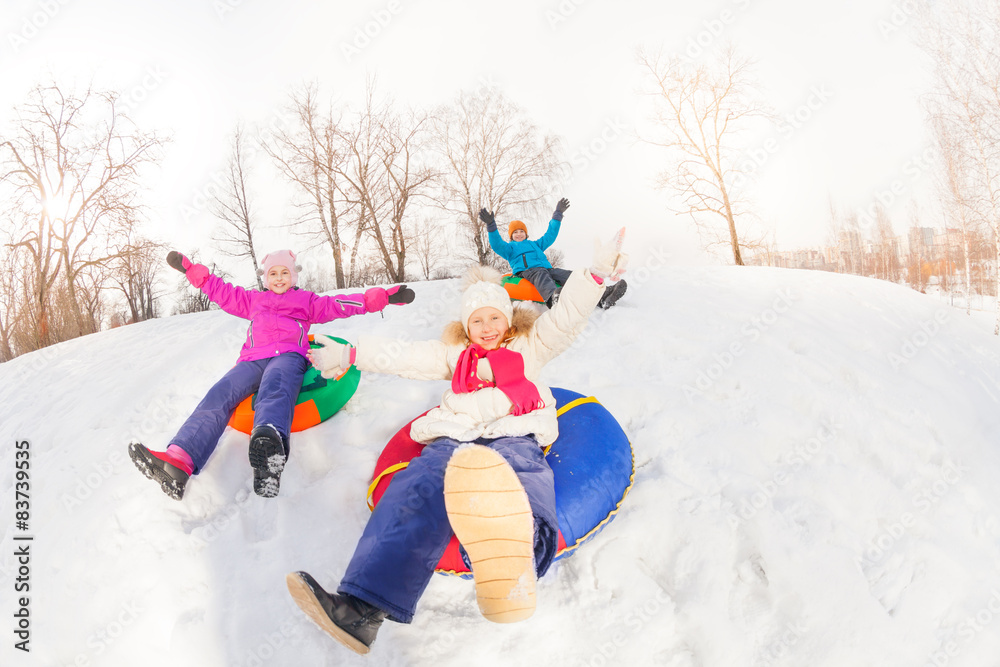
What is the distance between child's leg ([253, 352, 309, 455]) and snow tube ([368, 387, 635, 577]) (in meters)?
0.65

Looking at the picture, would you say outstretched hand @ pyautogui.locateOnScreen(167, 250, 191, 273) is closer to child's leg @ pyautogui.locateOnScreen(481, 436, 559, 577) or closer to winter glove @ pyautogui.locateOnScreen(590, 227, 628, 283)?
child's leg @ pyautogui.locateOnScreen(481, 436, 559, 577)

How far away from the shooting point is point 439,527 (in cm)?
173

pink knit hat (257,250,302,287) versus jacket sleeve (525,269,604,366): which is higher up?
pink knit hat (257,250,302,287)

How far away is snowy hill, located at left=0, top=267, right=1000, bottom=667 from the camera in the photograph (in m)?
1.86

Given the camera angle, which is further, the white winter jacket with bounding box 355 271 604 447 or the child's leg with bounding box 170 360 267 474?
the child's leg with bounding box 170 360 267 474

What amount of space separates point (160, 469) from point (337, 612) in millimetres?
1463

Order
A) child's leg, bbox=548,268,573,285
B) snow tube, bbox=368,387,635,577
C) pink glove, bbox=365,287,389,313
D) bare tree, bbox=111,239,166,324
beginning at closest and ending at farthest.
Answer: snow tube, bbox=368,387,635,577
pink glove, bbox=365,287,389,313
child's leg, bbox=548,268,573,285
bare tree, bbox=111,239,166,324

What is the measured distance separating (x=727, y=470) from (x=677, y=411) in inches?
26.0
